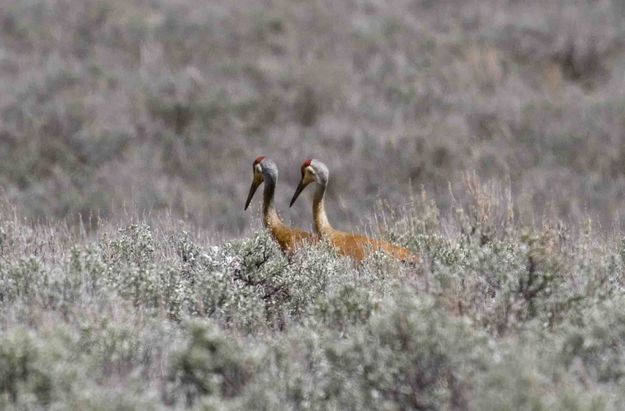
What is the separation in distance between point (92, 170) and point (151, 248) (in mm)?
11864

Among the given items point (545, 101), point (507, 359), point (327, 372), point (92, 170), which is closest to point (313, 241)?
point (327, 372)

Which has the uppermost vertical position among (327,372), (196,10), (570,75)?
(196,10)

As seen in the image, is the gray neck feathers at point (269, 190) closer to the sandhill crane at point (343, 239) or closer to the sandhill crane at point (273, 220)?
the sandhill crane at point (273, 220)

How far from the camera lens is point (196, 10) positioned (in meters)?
25.1

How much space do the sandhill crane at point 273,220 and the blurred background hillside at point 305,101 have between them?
664 centimetres

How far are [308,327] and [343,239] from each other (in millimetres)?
2809

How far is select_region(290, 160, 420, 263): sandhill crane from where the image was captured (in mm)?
9008

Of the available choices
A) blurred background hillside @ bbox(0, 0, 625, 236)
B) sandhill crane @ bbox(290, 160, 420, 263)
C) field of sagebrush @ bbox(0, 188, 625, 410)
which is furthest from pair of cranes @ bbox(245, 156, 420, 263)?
blurred background hillside @ bbox(0, 0, 625, 236)

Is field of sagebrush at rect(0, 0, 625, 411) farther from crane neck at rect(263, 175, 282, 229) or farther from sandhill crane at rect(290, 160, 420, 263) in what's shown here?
sandhill crane at rect(290, 160, 420, 263)

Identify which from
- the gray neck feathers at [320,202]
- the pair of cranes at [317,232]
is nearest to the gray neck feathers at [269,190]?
the pair of cranes at [317,232]

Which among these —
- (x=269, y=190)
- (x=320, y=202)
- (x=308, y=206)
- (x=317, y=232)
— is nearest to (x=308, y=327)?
(x=317, y=232)

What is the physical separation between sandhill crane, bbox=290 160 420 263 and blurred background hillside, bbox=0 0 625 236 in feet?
22.5

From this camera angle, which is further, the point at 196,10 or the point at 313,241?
the point at 196,10

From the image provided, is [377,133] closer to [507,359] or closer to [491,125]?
[491,125]
